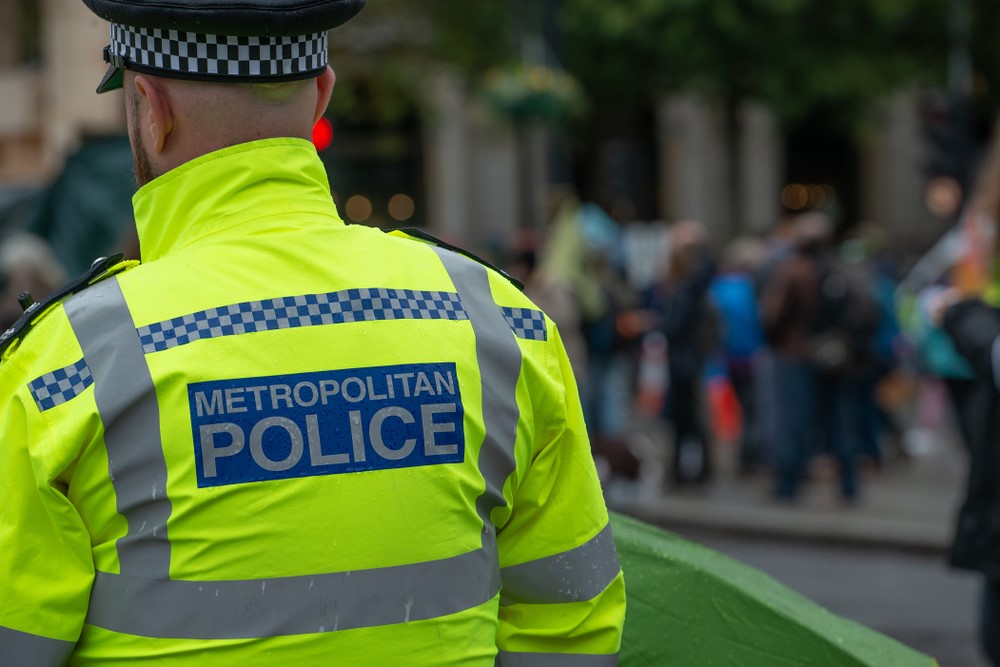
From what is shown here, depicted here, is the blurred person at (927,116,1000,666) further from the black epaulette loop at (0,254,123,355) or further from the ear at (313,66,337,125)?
the black epaulette loop at (0,254,123,355)

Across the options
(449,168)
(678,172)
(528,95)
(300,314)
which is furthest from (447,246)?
(678,172)

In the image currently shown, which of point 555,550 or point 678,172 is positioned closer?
point 555,550

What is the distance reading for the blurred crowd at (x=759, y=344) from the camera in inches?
390

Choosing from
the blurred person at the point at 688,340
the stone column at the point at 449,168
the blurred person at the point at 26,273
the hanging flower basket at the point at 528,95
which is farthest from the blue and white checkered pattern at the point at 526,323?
the stone column at the point at 449,168

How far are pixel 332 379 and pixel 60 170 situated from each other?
8.37m

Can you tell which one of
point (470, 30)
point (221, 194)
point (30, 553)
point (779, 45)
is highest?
point (470, 30)

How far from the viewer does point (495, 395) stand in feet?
5.92

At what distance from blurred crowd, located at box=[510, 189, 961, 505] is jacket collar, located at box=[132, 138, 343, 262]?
7.05m

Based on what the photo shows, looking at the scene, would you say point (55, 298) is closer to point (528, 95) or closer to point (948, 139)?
point (948, 139)

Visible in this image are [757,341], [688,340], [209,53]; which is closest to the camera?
[209,53]

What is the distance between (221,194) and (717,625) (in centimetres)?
107

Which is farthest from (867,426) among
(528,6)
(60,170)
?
(528,6)

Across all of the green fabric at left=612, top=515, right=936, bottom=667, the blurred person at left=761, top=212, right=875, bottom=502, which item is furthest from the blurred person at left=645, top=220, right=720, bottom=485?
the green fabric at left=612, top=515, right=936, bottom=667

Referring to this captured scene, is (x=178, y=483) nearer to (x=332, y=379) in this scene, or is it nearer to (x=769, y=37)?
(x=332, y=379)
